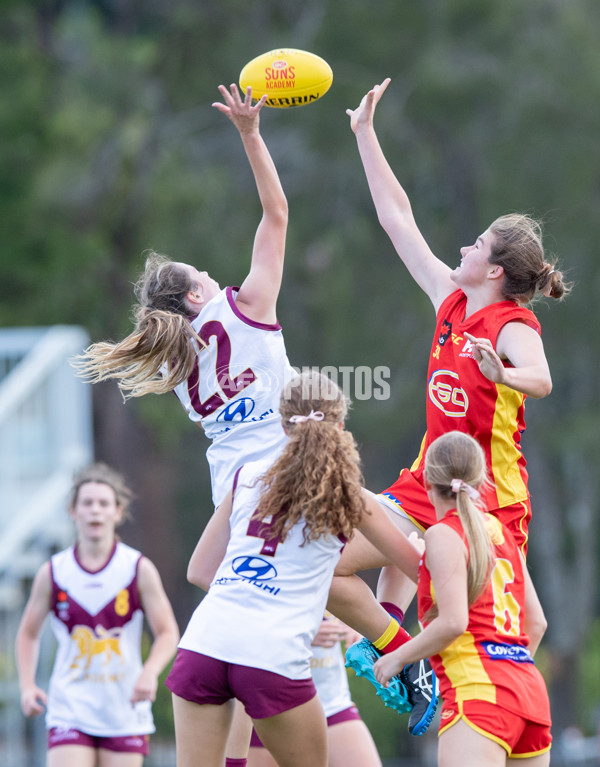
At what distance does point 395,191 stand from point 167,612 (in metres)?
2.63

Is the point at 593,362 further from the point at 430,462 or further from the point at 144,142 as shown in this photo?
the point at 430,462

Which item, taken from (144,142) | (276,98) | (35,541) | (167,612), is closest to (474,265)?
(276,98)

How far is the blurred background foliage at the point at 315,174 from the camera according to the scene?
15.0m

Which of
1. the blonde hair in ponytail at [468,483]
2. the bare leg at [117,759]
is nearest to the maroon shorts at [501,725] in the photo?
the blonde hair in ponytail at [468,483]

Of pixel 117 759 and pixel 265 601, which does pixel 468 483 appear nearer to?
pixel 265 601

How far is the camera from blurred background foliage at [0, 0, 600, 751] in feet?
49.2

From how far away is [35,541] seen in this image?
11297 millimetres

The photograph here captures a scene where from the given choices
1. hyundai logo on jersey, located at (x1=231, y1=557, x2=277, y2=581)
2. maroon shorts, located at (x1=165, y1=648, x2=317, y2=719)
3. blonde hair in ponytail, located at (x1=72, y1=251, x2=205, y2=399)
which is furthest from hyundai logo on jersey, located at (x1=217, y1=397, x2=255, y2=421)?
maroon shorts, located at (x1=165, y1=648, x2=317, y2=719)

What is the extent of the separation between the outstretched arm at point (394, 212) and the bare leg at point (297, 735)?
1805mm

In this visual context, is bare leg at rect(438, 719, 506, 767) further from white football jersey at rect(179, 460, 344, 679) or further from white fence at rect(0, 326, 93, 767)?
white fence at rect(0, 326, 93, 767)

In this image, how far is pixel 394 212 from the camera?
188 inches

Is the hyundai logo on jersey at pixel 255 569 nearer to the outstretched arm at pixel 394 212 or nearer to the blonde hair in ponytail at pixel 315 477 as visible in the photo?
the blonde hair in ponytail at pixel 315 477

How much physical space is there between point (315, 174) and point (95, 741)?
11.9 m

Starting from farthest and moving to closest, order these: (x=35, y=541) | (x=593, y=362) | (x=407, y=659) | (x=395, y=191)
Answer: (x=593, y=362)
(x=35, y=541)
(x=395, y=191)
(x=407, y=659)
